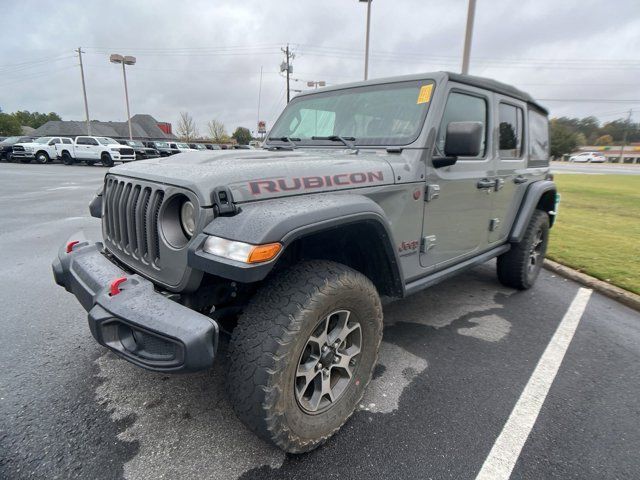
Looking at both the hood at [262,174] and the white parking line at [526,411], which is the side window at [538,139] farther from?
the hood at [262,174]

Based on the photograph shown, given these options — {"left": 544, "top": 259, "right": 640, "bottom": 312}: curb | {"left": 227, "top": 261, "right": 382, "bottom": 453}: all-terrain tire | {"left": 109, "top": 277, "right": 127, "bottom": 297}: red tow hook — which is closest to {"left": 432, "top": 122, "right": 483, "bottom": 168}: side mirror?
{"left": 227, "top": 261, "right": 382, "bottom": 453}: all-terrain tire

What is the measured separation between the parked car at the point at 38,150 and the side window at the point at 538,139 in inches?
1077

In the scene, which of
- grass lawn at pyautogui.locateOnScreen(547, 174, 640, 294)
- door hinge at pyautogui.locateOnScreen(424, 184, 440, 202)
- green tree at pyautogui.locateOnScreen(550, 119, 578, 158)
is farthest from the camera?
green tree at pyautogui.locateOnScreen(550, 119, 578, 158)

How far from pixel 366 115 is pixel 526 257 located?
243 cm

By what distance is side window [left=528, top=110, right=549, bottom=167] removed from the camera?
399 cm

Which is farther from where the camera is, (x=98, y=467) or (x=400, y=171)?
(x=400, y=171)

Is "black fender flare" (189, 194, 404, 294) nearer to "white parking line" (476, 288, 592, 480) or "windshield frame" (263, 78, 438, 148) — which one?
"windshield frame" (263, 78, 438, 148)

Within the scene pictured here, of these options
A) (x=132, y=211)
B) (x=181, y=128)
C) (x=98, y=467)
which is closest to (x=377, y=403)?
(x=98, y=467)

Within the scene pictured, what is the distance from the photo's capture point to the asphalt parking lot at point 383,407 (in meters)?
1.85

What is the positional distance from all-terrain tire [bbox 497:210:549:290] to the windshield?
2.12 m

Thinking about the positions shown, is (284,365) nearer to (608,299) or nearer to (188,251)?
(188,251)

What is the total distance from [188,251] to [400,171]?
4.51 feet

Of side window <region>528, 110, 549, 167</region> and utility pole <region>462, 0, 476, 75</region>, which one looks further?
utility pole <region>462, 0, 476, 75</region>

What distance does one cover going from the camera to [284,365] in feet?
5.45
